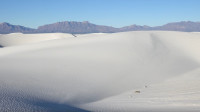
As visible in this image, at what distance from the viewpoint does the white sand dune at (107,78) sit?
817 centimetres

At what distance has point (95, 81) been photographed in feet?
39.6

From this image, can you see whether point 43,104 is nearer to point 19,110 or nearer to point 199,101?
point 19,110

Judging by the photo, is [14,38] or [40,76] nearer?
[40,76]

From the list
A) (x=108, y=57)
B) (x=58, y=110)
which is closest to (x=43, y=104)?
(x=58, y=110)

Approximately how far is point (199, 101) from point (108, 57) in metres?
9.46

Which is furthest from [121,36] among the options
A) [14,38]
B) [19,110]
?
[14,38]

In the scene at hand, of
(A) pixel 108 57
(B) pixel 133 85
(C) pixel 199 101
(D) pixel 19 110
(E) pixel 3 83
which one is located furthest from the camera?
(A) pixel 108 57

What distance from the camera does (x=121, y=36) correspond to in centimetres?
2534

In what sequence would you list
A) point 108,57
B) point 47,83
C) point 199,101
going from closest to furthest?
point 199,101, point 47,83, point 108,57

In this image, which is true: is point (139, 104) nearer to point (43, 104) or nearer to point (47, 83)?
point (43, 104)

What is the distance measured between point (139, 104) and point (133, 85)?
328cm

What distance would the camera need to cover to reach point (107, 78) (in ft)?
41.9

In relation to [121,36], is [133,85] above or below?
below

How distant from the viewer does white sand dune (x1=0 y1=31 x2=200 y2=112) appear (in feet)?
26.8
